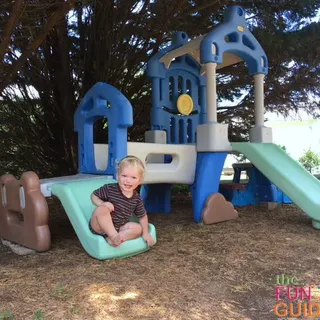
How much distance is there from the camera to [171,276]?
2.66m

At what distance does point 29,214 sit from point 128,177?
93 cm

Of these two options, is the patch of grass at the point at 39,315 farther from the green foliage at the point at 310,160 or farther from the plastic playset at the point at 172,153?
the green foliage at the point at 310,160

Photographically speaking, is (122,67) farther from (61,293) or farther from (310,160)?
(310,160)

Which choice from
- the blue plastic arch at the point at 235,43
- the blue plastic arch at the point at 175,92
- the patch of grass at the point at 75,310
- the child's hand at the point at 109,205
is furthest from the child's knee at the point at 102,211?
the blue plastic arch at the point at 175,92

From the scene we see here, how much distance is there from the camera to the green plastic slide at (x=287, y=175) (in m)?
4.12

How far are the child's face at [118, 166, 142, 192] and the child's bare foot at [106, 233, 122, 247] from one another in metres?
0.37

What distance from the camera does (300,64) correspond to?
6102mm

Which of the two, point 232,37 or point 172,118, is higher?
point 232,37

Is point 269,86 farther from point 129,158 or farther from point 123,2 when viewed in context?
point 129,158

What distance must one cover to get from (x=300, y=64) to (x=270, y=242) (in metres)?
3.52

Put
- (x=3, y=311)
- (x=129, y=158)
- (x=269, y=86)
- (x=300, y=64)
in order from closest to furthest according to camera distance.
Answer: (x=3, y=311), (x=129, y=158), (x=300, y=64), (x=269, y=86)

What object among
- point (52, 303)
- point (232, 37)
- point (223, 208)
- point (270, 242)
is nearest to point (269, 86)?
point (232, 37)

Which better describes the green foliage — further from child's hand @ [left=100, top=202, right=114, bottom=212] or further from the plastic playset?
child's hand @ [left=100, top=202, right=114, bottom=212]

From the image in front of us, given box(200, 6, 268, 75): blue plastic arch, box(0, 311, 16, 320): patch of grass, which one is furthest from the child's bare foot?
box(200, 6, 268, 75): blue plastic arch
